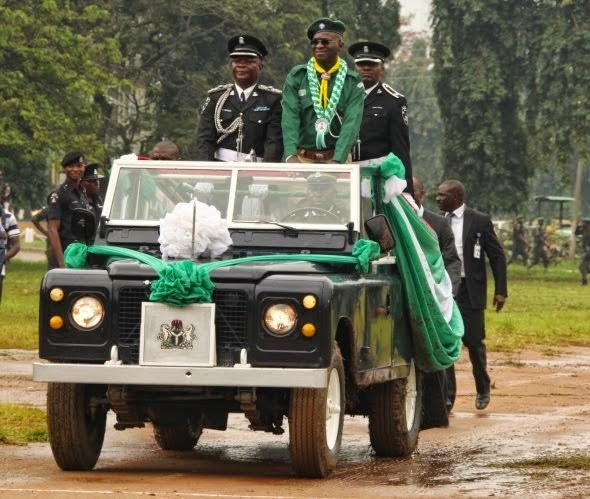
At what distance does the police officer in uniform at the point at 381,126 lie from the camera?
42.0 ft

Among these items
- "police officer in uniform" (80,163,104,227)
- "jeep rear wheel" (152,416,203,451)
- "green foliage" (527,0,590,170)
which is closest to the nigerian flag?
"jeep rear wheel" (152,416,203,451)

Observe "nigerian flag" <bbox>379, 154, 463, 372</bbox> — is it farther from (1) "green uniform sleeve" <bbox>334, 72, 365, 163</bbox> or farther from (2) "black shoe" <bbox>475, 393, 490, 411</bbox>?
(2) "black shoe" <bbox>475, 393, 490, 411</bbox>

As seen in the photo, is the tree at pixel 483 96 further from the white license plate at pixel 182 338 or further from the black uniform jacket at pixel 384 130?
the white license plate at pixel 182 338

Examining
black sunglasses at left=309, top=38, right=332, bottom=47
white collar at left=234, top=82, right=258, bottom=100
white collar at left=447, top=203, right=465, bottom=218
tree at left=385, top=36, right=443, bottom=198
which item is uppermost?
tree at left=385, top=36, right=443, bottom=198

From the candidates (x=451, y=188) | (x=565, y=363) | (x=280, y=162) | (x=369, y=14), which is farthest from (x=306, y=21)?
(x=280, y=162)

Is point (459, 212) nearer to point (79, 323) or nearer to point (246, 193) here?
point (246, 193)

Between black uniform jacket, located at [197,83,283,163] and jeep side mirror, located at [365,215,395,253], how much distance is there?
154 centimetres

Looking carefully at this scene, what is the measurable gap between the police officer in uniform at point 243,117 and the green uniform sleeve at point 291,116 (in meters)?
Result: 0.31

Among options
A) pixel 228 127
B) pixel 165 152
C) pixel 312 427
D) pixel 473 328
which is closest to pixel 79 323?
pixel 312 427

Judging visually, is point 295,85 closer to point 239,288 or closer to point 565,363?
point 239,288

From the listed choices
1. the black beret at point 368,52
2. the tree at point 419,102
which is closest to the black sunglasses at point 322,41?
the black beret at point 368,52

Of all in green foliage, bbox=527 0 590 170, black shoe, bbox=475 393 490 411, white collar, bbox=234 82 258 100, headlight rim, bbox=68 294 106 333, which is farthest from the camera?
green foliage, bbox=527 0 590 170

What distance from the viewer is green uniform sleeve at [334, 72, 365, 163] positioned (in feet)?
39.1

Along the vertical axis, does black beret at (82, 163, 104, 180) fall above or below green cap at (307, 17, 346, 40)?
below
